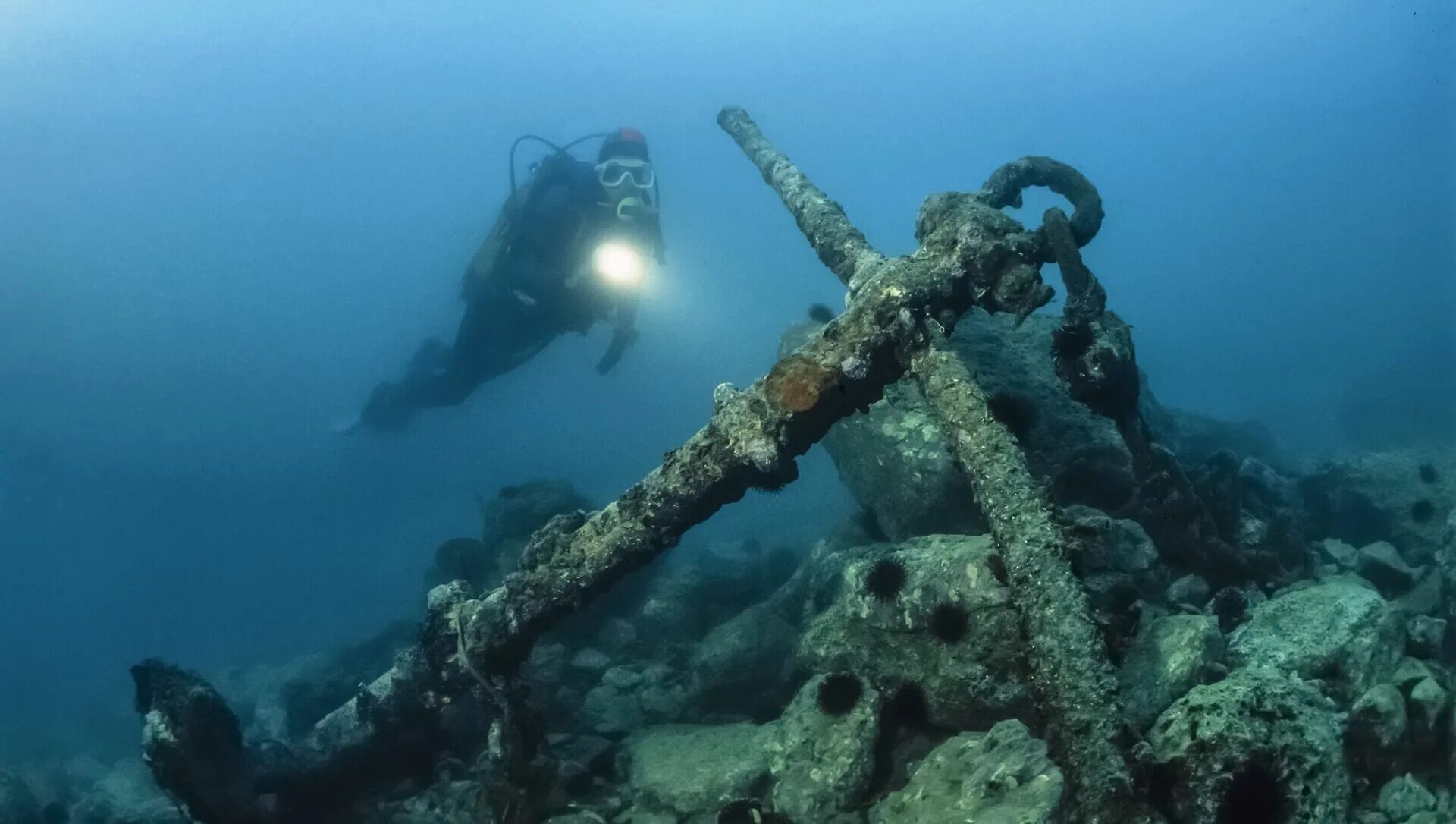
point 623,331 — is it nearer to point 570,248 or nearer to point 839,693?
point 570,248

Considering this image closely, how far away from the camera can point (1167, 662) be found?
5504 mm

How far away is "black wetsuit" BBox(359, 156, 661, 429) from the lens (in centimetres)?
Answer: 1633

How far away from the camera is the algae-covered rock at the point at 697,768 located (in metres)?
6.58

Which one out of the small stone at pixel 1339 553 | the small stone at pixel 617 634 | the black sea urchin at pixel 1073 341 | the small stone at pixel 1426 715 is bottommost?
the small stone at pixel 1426 715

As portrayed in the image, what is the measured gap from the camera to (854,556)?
895 cm

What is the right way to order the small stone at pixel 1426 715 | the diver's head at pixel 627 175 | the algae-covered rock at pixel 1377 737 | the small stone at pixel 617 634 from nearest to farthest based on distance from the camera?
the algae-covered rock at pixel 1377 737 → the small stone at pixel 1426 715 → the small stone at pixel 617 634 → the diver's head at pixel 627 175

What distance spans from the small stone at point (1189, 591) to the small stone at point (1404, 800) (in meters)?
2.42

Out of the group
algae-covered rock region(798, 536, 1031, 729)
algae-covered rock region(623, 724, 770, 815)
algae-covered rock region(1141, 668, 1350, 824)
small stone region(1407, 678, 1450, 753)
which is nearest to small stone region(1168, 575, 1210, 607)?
small stone region(1407, 678, 1450, 753)

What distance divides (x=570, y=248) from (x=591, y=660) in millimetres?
9437

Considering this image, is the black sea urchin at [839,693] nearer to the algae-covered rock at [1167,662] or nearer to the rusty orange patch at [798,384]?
the algae-covered rock at [1167,662]

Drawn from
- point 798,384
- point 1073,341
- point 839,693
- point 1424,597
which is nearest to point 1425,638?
point 1424,597

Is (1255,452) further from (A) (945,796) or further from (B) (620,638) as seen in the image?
(A) (945,796)

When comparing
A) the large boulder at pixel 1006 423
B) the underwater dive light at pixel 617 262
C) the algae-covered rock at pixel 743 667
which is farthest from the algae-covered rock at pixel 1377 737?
the underwater dive light at pixel 617 262

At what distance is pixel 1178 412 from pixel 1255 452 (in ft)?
7.69
